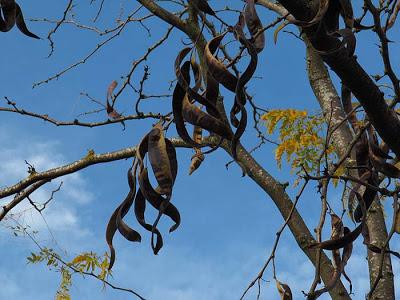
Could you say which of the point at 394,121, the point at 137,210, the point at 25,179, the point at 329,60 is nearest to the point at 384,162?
the point at 394,121

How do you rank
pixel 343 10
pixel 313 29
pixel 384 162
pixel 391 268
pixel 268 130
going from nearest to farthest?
1. pixel 343 10
2. pixel 313 29
3. pixel 384 162
4. pixel 391 268
5. pixel 268 130

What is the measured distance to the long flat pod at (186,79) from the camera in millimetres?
1432

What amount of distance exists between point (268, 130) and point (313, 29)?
3.11 meters

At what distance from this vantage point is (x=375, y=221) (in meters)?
4.07

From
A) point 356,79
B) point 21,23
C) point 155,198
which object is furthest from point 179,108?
point 356,79

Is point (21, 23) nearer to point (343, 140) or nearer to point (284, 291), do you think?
point (284, 291)

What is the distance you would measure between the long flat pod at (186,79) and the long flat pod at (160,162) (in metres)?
0.13

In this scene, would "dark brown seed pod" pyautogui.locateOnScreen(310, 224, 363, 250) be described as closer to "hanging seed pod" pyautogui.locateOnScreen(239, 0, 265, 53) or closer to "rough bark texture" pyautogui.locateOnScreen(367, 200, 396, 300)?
"hanging seed pod" pyautogui.locateOnScreen(239, 0, 265, 53)

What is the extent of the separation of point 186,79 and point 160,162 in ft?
0.75

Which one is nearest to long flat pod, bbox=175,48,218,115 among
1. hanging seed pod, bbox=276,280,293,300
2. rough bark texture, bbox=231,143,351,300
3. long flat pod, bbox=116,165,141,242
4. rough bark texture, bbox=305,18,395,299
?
long flat pod, bbox=116,165,141,242

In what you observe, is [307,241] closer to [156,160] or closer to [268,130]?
[268,130]

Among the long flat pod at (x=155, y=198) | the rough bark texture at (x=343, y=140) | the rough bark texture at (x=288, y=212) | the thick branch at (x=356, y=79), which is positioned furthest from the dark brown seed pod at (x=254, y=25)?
the rough bark texture at (x=288, y=212)

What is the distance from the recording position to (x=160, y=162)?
57.6 inches

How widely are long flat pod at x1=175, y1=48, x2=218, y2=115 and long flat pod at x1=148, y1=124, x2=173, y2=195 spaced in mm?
133
